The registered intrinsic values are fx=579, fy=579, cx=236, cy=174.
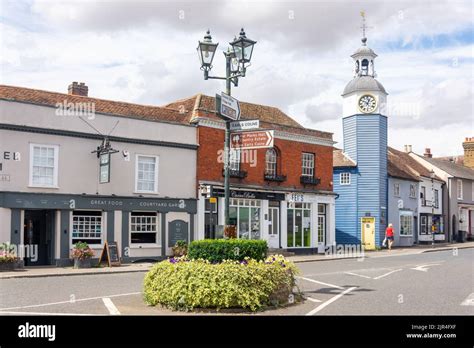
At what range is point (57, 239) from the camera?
22.8 metres

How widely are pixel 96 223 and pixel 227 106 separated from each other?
40.0 feet

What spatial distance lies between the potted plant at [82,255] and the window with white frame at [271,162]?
452 inches

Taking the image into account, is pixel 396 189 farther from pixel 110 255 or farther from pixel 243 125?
pixel 243 125

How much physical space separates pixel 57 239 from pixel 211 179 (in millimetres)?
8110

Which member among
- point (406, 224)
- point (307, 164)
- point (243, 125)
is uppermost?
point (307, 164)

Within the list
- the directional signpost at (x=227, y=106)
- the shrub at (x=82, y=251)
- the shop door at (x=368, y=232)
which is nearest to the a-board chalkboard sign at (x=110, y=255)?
the shrub at (x=82, y=251)

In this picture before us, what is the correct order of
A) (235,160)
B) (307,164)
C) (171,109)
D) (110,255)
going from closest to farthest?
1. (110,255)
2. (171,109)
3. (235,160)
4. (307,164)

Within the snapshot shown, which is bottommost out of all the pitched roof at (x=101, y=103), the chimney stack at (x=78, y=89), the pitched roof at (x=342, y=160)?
the pitched roof at (x=342, y=160)

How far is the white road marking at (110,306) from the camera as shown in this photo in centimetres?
1110

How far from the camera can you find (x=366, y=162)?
3906cm

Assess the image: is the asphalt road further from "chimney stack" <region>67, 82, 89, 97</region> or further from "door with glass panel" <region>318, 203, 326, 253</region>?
"door with glass panel" <region>318, 203, 326, 253</region>

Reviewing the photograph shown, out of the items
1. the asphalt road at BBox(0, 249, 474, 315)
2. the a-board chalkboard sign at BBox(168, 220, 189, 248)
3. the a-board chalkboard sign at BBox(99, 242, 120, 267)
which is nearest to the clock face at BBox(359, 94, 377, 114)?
the a-board chalkboard sign at BBox(168, 220, 189, 248)

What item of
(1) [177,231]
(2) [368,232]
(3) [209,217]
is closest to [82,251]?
(1) [177,231]

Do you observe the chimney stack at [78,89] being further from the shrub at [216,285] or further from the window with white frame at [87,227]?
the shrub at [216,285]
